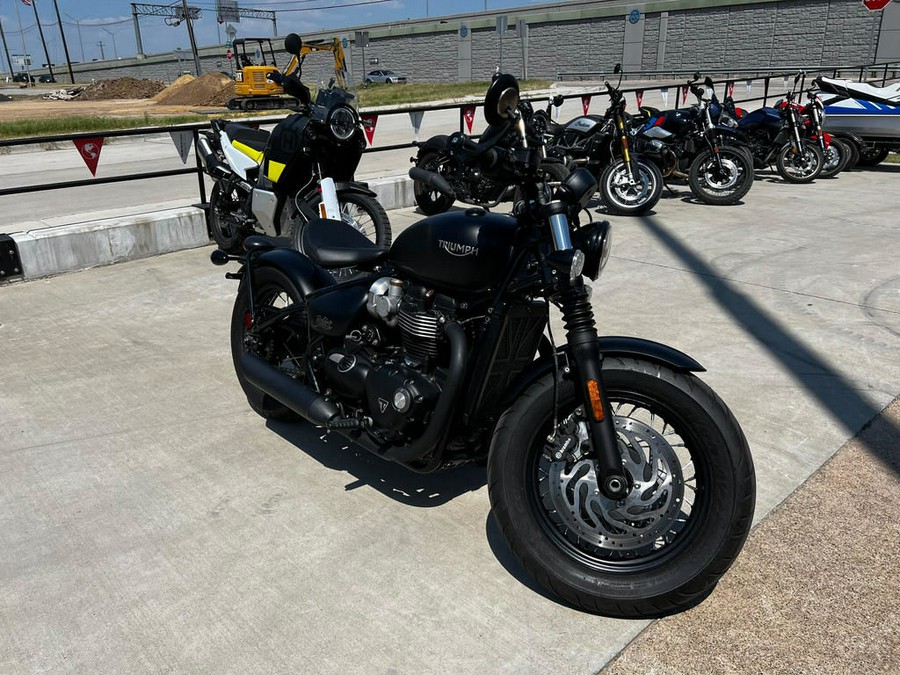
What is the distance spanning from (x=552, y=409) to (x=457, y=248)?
0.68 m

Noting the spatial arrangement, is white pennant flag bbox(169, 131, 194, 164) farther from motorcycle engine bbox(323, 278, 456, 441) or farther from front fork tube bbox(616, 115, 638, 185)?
motorcycle engine bbox(323, 278, 456, 441)

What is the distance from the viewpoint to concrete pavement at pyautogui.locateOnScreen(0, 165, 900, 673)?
2.46 m

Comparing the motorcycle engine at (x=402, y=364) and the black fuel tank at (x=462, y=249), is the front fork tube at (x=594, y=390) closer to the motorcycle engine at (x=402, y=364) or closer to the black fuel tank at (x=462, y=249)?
the black fuel tank at (x=462, y=249)

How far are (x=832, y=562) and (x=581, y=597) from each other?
100cm

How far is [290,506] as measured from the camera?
3.24m

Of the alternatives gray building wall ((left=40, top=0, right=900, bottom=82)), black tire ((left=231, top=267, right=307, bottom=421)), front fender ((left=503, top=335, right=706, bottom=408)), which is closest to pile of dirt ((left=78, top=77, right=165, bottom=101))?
gray building wall ((left=40, top=0, right=900, bottom=82))

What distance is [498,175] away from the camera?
2.55 meters

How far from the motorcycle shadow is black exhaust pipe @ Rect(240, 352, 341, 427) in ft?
1.19

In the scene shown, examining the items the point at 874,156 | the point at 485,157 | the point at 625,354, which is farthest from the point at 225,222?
the point at 874,156

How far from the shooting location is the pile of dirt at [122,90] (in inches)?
1738

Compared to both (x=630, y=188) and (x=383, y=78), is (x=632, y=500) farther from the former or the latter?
(x=383, y=78)

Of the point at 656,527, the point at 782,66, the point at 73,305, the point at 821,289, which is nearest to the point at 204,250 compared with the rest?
the point at 73,305

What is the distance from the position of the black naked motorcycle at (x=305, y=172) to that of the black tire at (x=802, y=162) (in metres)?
6.73

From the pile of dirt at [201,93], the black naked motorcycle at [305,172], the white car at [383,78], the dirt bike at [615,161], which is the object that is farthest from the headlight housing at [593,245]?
the white car at [383,78]
